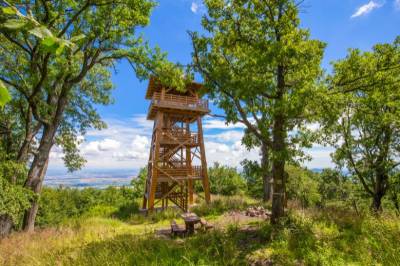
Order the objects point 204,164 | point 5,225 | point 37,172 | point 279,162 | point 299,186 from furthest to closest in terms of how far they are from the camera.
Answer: point 299,186 < point 204,164 < point 37,172 < point 5,225 < point 279,162

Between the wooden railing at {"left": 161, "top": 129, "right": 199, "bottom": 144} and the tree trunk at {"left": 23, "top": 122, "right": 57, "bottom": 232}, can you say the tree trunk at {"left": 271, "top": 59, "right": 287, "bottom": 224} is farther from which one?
the wooden railing at {"left": 161, "top": 129, "right": 199, "bottom": 144}

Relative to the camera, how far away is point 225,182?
93.2 feet

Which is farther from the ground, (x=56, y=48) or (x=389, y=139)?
(x=389, y=139)

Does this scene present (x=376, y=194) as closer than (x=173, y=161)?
Yes

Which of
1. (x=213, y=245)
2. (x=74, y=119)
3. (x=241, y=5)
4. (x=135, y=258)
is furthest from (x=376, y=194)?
(x=74, y=119)

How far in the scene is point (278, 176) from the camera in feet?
20.8

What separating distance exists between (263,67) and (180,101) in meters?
9.35

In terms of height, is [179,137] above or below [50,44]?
above

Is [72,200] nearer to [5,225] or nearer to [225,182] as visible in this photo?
[225,182]

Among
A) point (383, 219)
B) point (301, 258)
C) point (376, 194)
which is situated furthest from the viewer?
point (376, 194)

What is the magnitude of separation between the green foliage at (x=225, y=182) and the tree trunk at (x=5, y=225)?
852 inches

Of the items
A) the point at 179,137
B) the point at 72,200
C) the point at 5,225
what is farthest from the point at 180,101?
the point at 72,200

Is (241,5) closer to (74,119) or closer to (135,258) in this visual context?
(135,258)

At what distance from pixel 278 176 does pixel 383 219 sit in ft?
10.2
